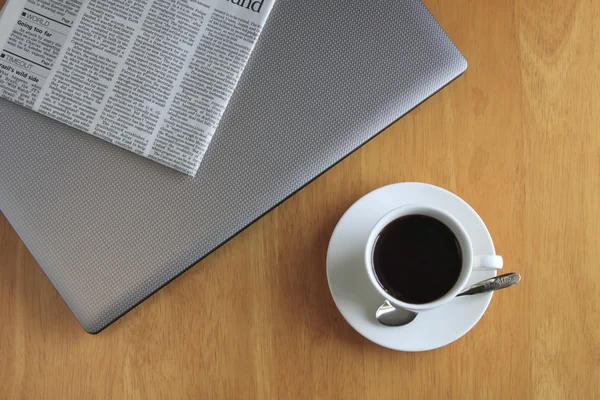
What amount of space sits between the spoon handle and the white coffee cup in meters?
0.02

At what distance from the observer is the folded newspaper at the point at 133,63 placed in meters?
0.53

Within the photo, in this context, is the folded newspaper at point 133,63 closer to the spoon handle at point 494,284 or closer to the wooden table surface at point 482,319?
the wooden table surface at point 482,319

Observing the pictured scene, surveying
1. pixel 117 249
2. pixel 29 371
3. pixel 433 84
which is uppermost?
pixel 433 84

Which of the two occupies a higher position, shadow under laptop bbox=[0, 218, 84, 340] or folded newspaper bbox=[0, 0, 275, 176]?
folded newspaper bbox=[0, 0, 275, 176]

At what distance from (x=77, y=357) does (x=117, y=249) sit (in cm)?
13

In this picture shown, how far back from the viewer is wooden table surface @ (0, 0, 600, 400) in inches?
21.9

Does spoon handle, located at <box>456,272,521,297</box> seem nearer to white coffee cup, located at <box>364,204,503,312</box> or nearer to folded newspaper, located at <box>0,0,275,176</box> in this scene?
white coffee cup, located at <box>364,204,503,312</box>

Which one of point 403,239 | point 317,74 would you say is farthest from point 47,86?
point 403,239

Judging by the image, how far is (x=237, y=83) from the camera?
53 centimetres

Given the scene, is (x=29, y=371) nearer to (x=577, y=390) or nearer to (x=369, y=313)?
(x=369, y=313)

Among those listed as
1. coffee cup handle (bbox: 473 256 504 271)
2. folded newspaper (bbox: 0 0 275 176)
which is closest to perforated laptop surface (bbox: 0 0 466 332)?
folded newspaper (bbox: 0 0 275 176)

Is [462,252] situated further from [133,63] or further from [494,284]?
[133,63]

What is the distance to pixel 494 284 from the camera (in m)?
0.50

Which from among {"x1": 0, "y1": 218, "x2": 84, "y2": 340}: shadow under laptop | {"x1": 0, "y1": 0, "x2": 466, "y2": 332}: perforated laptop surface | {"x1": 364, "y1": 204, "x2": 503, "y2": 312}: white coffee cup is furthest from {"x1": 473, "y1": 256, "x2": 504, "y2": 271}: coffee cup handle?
{"x1": 0, "y1": 218, "x2": 84, "y2": 340}: shadow under laptop
